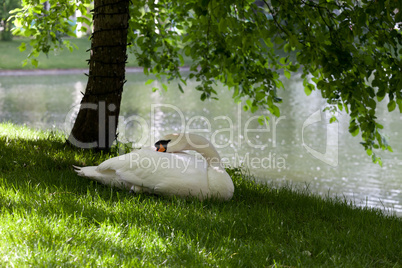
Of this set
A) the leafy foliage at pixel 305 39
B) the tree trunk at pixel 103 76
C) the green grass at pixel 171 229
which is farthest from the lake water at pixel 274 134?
the green grass at pixel 171 229

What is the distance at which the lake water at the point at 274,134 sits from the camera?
913cm

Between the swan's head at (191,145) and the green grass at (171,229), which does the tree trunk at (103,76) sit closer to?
the green grass at (171,229)

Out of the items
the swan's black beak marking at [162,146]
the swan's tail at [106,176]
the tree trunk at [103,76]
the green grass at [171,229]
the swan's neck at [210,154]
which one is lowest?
the green grass at [171,229]

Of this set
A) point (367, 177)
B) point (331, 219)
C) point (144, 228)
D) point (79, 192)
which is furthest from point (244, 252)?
point (367, 177)

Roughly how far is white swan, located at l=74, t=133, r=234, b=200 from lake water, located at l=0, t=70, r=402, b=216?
2264 mm

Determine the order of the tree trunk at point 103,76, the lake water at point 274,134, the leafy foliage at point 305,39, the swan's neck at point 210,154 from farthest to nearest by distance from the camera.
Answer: the lake water at point 274,134 → the tree trunk at point 103,76 → the swan's neck at point 210,154 → the leafy foliage at point 305,39

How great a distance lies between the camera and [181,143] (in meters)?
4.61

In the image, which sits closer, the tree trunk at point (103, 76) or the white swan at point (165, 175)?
the white swan at point (165, 175)

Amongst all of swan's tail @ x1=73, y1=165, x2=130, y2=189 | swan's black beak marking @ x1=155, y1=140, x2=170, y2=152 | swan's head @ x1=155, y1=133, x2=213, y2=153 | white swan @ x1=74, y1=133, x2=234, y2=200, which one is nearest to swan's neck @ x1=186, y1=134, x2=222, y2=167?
swan's head @ x1=155, y1=133, x2=213, y2=153

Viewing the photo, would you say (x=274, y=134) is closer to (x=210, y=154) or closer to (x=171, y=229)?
(x=210, y=154)

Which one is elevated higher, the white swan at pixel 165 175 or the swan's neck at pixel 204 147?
the swan's neck at pixel 204 147

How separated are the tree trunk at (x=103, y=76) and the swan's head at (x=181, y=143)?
135cm

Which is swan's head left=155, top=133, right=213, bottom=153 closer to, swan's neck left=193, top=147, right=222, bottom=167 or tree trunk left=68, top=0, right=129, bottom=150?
swan's neck left=193, top=147, right=222, bottom=167

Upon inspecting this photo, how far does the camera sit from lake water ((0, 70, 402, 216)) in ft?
30.0
